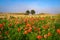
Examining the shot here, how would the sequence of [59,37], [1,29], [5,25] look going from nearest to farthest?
[59,37] < [1,29] < [5,25]

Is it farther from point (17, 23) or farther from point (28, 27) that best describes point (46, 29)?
point (17, 23)

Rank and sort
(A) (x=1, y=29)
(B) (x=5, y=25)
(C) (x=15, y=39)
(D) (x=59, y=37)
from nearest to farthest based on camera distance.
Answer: (D) (x=59, y=37)
(C) (x=15, y=39)
(A) (x=1, y=29)
(B) (x=5, y=25)

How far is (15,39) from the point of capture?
21.2 feet

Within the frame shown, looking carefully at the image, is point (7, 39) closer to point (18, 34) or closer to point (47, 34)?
point (18, 34)

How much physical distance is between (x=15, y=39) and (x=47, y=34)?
1.01 metres

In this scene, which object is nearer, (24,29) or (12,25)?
(24,29)

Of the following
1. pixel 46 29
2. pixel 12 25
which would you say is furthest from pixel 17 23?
pixel 46 29

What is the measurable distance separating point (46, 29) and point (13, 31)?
1.01 meters

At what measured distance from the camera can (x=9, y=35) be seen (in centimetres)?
655

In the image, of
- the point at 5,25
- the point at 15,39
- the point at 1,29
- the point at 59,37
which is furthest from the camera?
the point at 5,25

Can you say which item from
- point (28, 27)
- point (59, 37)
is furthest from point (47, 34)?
point (28, 27)

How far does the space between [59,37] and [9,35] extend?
4.93ft

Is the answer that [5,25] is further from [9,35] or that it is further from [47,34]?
[47,34]

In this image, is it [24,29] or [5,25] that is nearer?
[24,29]
